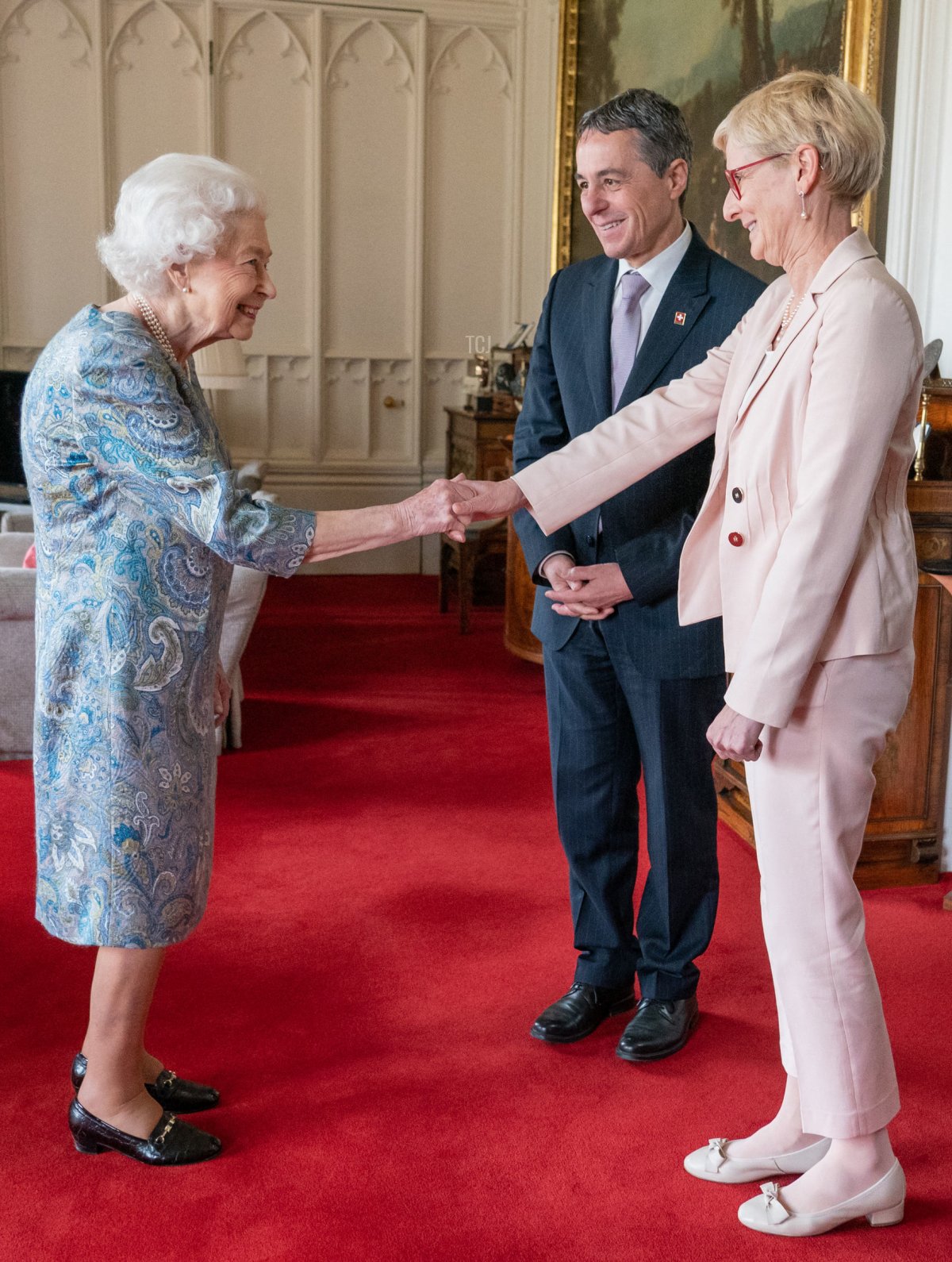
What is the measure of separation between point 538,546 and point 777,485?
80 cm

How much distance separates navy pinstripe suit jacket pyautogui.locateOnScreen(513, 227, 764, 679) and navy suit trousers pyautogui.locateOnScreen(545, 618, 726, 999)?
6cm

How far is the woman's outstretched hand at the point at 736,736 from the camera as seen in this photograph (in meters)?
1.92

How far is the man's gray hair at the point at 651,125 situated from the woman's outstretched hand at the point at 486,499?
0.69 metres

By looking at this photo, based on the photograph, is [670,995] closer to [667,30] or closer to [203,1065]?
[203,1065]

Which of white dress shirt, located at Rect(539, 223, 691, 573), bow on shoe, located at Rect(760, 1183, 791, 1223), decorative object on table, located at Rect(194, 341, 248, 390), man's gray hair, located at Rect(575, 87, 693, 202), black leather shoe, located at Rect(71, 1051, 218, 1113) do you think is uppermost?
man's gray hair, located at Rect(575, 87, 693, 202)

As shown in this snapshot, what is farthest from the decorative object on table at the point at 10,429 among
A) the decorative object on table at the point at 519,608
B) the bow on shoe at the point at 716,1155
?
the bow on shoe at the point at 716,1155

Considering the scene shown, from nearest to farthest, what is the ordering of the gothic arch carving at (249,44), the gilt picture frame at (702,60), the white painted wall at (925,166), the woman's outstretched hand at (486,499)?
the woman's outstretched hand at (486,499), the white painted wall at (925,166), the gilt picture frame at (702,60), the gothic arch carving at (249,44)

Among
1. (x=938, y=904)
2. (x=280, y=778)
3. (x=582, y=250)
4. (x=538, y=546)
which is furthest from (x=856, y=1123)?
(x=582, y=250)

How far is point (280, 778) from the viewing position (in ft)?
15.3

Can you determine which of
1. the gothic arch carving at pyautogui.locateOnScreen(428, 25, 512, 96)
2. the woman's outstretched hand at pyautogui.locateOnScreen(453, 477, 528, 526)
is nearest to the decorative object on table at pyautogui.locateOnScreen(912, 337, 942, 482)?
the woman's outstretched hand at pyautogui.locateOnScreen(453, 477, 528, 526)

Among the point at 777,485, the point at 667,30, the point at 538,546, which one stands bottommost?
the point at 538,546

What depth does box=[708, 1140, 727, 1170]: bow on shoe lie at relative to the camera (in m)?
2.24

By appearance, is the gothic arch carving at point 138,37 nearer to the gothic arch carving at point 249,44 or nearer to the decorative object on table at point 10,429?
the gothic arch carving at point 249,44

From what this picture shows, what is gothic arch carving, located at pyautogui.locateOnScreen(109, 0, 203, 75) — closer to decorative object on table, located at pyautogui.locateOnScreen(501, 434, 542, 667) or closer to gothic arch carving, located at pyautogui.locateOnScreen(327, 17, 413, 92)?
gothic arch carving, located at pyautogui.locateOnScreen(327, 17, 413, 92)
